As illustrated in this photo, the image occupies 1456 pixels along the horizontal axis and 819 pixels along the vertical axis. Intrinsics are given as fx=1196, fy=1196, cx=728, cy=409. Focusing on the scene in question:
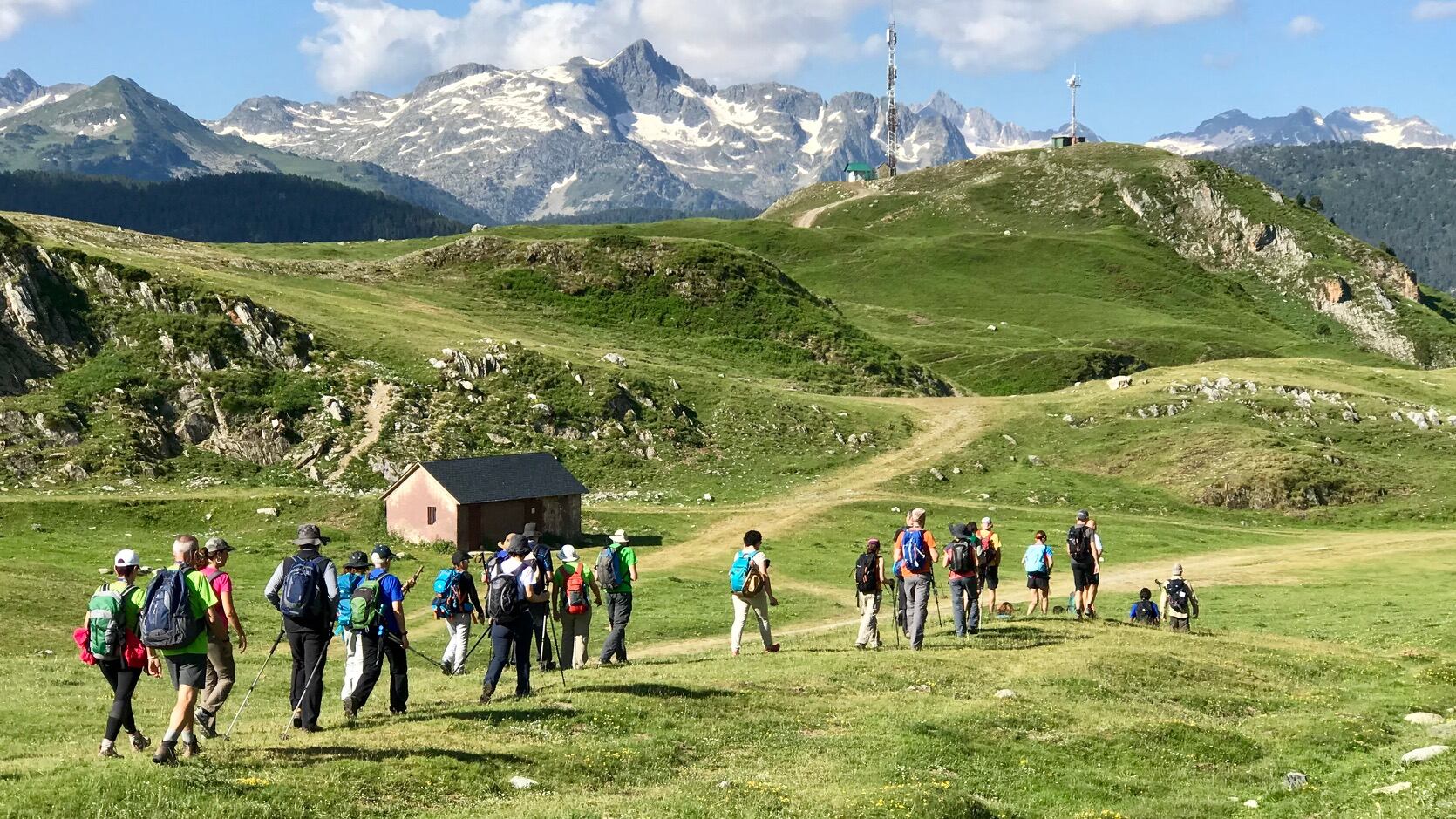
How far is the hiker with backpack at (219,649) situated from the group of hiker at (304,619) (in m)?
0.03

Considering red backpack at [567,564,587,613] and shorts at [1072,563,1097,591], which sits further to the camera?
shorts at [1072,563,1097,591]

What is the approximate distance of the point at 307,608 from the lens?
65.6ft

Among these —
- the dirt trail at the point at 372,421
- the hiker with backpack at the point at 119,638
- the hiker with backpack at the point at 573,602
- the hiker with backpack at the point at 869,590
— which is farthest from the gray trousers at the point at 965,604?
the dirt trail at the point at 372,421

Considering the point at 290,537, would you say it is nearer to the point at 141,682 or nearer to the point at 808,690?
the point at 141,682

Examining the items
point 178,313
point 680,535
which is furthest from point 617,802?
point 178,313

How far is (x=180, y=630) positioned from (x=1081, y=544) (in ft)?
88.4

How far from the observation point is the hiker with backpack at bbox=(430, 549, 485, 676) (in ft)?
94.1

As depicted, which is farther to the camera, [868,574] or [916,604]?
[868,574]

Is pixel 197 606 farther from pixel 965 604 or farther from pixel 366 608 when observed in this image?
pixel 965 604

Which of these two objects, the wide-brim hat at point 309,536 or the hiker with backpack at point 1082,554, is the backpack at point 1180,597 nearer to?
the hiker with backpack at point 1082,554

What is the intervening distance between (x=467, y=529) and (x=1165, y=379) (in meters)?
66.6

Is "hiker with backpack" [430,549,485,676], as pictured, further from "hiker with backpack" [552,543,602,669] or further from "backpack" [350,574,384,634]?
"backpack" [350,574,384,634]

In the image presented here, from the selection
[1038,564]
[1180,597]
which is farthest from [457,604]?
[1180,597]

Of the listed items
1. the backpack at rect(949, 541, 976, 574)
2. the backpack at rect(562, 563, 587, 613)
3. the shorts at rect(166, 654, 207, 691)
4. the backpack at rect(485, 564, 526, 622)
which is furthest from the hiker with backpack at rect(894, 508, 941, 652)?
the shorts at rect(166, 654, 207, 691)
